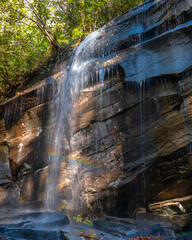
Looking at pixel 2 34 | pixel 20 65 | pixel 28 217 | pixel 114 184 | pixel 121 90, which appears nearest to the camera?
pixel 28 217

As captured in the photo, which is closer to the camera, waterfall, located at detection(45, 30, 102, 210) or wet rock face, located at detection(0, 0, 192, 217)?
wet rock face, located at detection(0, 0, 192, 217)

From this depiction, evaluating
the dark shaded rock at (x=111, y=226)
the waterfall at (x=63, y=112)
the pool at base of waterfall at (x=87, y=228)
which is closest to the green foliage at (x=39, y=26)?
the waterfall at (x=63, y=112)

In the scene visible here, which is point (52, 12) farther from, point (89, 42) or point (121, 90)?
point (121, 90)

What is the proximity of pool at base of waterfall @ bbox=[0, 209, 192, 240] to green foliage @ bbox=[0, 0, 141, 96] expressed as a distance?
8.02m

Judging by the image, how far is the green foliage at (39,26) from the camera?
Result: 12141 millimetres

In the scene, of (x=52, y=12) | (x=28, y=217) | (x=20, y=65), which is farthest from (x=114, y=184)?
(x=52, y=12)

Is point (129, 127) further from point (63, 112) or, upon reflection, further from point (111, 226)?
point (111, 226)

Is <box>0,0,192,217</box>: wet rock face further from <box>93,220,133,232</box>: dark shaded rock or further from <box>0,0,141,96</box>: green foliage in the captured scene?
<box>0,0,141,96</box>: green foliage

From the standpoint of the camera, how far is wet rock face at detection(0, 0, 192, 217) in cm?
725

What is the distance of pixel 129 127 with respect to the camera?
308 inches

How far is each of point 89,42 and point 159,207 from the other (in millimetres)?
7662

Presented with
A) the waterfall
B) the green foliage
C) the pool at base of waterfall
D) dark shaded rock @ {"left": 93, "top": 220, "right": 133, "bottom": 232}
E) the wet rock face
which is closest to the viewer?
the pool at base of waterfall

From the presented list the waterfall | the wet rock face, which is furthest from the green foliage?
the wet rock face

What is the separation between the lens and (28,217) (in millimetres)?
6832
